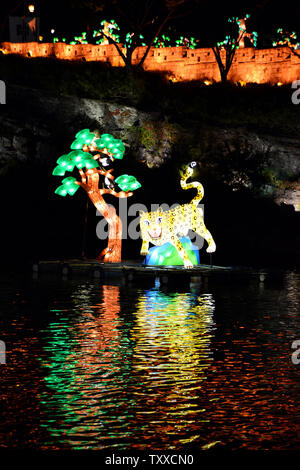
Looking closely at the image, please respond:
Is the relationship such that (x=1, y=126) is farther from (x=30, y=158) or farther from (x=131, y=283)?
(x=131, y=283)

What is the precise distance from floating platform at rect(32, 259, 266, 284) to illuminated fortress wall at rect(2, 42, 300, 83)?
35165 mm

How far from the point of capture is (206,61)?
6138 cm

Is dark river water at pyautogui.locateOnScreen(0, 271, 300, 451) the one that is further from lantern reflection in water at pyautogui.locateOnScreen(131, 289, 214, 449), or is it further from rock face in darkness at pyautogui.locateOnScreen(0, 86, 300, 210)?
rock face in darkness at pyautogui.locateOnScreen(0, 86, 300, 210)

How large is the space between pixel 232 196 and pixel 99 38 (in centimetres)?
3506

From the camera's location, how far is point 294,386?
417 inches

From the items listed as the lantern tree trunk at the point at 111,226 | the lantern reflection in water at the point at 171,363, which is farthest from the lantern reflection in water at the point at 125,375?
the lantern tree trunk at the point at 111,226

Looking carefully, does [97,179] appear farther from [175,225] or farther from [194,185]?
[175,225]

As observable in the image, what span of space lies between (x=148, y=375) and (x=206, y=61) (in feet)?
174

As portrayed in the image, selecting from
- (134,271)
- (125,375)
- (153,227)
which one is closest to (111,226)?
(153,227)

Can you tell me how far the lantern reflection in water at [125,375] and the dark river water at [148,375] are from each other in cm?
2

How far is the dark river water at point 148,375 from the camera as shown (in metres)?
8.45

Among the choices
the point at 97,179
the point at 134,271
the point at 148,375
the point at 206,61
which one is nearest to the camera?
the point at 148,375

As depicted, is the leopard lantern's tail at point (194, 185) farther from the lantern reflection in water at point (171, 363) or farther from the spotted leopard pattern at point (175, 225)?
the lantern reflection in water at point (171, 363)
